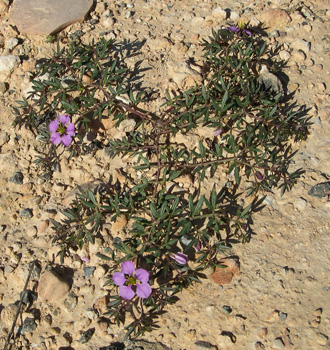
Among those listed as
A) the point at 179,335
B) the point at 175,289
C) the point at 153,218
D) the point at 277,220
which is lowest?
the point at 179,335

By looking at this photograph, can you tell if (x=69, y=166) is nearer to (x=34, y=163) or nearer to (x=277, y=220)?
(x=34, y=163)

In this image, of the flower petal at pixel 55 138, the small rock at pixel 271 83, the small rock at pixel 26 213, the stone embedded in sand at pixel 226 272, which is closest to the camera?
the stone embedded in sand at pixel 226 272

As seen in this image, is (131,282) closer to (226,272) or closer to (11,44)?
(226,272)

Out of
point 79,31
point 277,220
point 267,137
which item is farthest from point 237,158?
point 79,31

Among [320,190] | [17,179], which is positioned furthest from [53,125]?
[320,190]

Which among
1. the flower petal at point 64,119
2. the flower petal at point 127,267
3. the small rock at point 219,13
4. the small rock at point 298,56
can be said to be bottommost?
the flower petal at point 127,267

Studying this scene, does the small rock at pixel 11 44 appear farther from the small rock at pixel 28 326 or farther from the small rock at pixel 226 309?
the small rock at pixel 226 309

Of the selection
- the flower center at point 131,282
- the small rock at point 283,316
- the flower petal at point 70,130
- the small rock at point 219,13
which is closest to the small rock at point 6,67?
the flower petal at point 70,130
